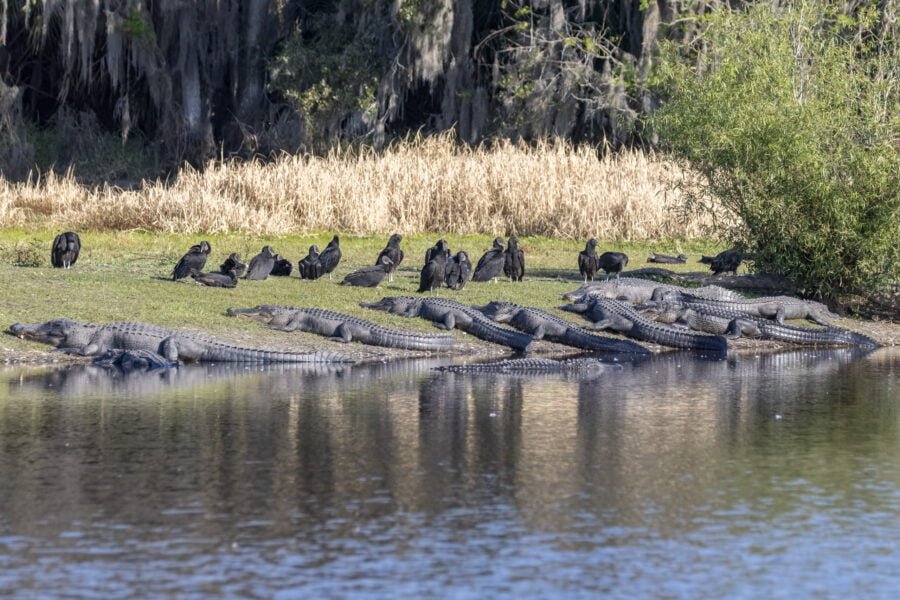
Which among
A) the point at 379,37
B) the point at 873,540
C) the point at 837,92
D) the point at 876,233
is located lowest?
the point at 873,540

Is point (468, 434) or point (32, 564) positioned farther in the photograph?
point (468, 434)

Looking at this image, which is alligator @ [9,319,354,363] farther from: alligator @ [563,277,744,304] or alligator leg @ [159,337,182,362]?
alligator @ [563,277,744,304]

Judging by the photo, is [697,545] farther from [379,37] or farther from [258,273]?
[379,37]

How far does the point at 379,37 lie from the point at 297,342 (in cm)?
2400

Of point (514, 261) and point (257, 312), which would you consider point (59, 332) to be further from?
point (514, 261)

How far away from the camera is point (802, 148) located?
842 inches

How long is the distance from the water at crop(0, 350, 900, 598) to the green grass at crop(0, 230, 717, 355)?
2.69 meters

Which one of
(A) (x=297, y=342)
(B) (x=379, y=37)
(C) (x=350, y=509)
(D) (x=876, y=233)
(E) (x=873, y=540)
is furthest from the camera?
(B) (x=379, y=37)

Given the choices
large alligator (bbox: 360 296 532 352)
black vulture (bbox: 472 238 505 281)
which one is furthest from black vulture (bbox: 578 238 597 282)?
large alligator (bbox: 360 296 532 352)

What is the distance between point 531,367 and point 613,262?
27.7 feet

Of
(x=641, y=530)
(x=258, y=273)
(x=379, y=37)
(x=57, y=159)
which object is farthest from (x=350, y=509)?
(x=57, y=159)

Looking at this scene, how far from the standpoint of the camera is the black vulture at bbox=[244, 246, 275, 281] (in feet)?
70.5

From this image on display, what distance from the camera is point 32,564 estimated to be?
8.16 m

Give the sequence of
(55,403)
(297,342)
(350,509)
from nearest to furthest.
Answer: (350,509) < (55,403) < (297,342)
